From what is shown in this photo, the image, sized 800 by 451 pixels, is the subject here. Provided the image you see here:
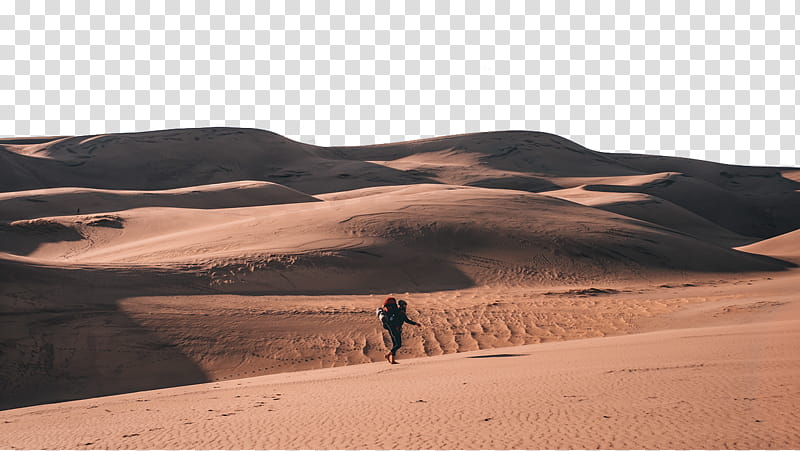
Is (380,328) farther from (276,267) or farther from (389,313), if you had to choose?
(276,267)

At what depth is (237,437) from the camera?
20.8ft

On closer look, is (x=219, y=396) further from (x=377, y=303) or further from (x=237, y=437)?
(x=377, y=303)

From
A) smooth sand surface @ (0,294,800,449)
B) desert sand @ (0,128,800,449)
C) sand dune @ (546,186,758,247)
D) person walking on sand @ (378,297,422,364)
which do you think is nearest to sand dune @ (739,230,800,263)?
desert sand @ (0,128,800,449)

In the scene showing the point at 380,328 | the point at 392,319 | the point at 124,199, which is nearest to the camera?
the point at 392,319

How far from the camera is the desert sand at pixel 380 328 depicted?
21.4 ft

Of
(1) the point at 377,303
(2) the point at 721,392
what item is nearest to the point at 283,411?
(2) the point at 721,392

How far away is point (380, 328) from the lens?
47.9ft

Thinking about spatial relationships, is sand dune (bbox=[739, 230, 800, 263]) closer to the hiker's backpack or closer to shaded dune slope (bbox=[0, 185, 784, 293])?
shaded dune slope (bbox=[0, 185, 784, 293])

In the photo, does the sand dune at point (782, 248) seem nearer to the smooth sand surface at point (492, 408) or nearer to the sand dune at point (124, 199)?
the smooth sand surface at point (492, 408)

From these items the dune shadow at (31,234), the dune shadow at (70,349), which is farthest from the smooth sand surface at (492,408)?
the dune shadow at (31,234)

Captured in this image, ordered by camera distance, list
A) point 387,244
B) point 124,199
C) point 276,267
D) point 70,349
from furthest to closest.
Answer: point 124,199, point 387,244, point 276,267, point 70,349

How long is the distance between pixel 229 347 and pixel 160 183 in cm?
5040

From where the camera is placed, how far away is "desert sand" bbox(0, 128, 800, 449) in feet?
21.4

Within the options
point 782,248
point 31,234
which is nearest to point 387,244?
point 31,234
